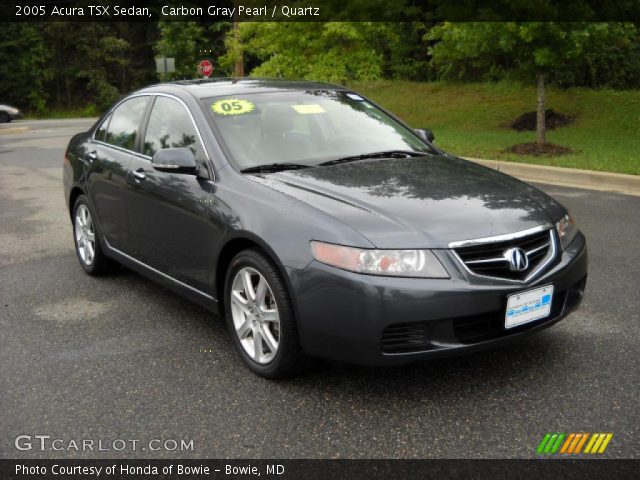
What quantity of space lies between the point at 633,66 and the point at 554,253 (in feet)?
56.6

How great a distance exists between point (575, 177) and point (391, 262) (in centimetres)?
781

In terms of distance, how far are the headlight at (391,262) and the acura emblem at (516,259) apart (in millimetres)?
364

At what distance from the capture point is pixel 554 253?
3730mm

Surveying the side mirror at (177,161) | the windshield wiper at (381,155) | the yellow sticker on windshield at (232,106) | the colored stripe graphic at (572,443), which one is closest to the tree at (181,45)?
the yellow sticker on windshield at (232,106)

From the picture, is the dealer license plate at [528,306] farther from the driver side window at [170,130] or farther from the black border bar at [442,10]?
the black border bar at [442,10]

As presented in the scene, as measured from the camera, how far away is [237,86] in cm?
498

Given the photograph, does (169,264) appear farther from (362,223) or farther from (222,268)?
(362,223)

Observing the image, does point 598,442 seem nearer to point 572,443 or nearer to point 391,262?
point 572,443

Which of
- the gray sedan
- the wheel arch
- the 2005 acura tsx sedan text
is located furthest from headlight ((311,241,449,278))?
the gray sedan

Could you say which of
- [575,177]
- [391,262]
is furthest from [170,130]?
[575,177]

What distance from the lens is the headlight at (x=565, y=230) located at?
3887mm

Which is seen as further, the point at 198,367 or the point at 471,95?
the point at 471,95

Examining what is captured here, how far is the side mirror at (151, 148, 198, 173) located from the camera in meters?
4.23
